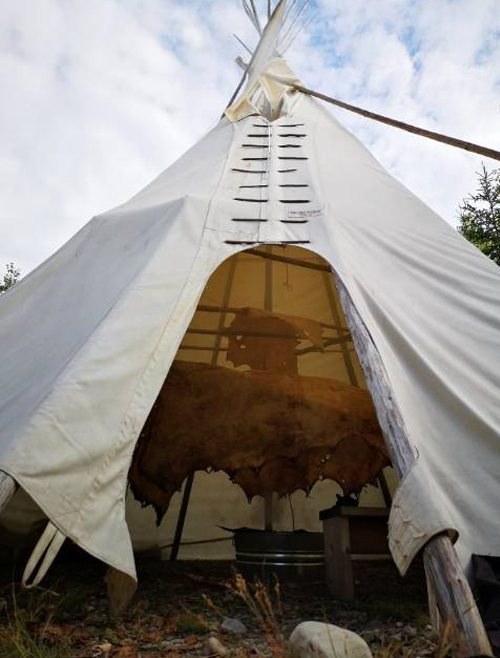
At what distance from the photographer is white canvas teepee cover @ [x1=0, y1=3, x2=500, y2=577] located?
5.13 feet

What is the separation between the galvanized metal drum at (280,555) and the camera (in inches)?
123

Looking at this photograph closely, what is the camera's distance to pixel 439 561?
4.63 ft

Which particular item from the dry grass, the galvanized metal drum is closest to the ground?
the dry grass

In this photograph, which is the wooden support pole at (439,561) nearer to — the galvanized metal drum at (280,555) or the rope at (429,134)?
the rope at (429,134)

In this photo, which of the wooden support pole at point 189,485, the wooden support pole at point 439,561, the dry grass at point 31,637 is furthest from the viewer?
the wooden support pole at point 189,485

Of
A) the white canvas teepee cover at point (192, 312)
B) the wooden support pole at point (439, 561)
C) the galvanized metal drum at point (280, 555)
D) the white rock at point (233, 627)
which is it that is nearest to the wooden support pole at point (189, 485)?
the galvanized metal drum at point (280, 555)

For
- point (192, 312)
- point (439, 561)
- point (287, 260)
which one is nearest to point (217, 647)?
point (439, 561)

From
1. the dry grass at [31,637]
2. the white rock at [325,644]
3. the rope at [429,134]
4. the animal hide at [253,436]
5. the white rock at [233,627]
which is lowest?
the white rock at [233,627]

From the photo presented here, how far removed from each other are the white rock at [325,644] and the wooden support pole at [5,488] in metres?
0.96

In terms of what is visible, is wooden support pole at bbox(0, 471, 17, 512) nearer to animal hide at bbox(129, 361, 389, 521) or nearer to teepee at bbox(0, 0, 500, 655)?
teepee at bbox(0, 0, 500, 655)

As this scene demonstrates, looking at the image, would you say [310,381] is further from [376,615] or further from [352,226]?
[376,615]

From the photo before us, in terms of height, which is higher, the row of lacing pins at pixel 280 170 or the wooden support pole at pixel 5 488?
the row of lacing pins at pixel 280 170

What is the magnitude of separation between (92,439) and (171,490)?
1462 millimetres

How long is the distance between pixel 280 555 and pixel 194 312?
5.85 ft
